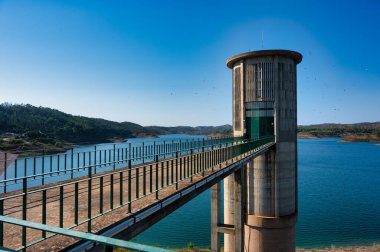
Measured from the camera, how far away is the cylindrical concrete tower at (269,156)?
1742 cm

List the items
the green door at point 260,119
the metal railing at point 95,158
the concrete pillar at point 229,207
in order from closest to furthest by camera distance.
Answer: the metal railing at point 95,158 < the concrete pillar at point 229,207 < the green door at point 260,119

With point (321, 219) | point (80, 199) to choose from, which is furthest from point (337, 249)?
point (80, 199)

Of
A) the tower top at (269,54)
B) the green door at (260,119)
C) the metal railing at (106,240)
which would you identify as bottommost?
the metal railing at (106,240)

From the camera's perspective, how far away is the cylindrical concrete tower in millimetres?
17422

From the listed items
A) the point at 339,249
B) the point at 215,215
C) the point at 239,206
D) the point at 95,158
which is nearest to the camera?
the point at 95,158

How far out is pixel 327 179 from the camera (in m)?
41.8

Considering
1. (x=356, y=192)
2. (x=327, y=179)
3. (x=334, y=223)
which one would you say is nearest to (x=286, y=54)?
(x=334, y=223)

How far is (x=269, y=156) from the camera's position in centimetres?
1784

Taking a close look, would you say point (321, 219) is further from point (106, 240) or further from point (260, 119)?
point (106, 240)

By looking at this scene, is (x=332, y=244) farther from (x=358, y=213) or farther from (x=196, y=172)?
(x=196, y=172)

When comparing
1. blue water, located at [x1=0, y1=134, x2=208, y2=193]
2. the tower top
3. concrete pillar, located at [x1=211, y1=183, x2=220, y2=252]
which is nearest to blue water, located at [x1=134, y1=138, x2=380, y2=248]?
concrete pillar, located at [x1=211, y1=183, x2=220, y2=252]

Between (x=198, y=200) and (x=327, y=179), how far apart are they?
22.7 m

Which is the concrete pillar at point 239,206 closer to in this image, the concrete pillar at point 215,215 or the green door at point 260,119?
the concrete pillar at point 215,215

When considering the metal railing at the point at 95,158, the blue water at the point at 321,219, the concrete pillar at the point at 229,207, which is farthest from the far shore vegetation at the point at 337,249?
the metal railing at the point at 95,158
